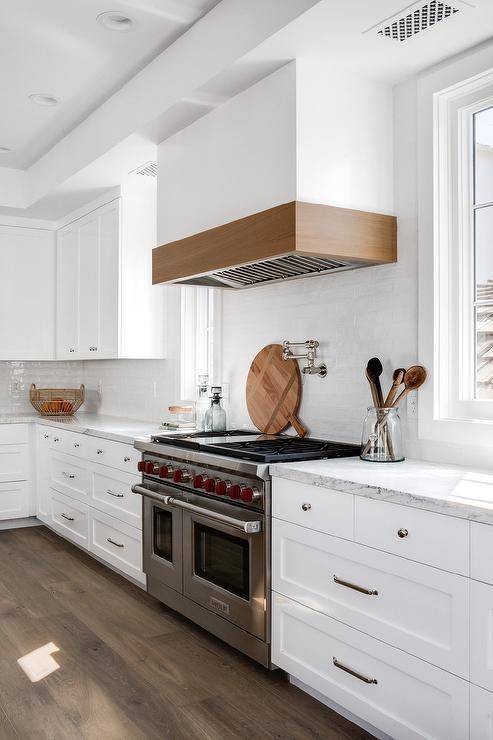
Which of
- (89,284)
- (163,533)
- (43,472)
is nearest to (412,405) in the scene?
(163,533)

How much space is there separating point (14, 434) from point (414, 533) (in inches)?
151

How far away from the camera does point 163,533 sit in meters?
3.29

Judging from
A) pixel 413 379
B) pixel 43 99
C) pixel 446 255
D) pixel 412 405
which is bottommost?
pixel 412 405

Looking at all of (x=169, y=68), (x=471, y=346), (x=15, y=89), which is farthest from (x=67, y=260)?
(x=471, y=346)

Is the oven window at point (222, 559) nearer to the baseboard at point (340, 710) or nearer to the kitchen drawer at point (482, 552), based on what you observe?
the baseboard at point (340, 710)

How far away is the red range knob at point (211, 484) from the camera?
281 centimetres

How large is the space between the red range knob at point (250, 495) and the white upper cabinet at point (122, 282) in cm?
212

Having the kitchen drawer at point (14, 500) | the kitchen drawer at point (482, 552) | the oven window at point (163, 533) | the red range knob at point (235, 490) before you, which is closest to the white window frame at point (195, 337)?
the oven window at point (163, 533)

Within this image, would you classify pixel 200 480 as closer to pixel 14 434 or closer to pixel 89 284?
pixel 89 284

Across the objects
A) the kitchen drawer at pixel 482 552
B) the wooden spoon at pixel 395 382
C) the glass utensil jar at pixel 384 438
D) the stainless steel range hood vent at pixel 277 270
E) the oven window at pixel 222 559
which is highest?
the stainless steel range hood vent at pixel 277 270

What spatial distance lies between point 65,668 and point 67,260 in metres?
3.39

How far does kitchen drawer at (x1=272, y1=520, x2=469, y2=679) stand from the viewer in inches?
72.8

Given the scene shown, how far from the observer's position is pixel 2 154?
15.6 ft

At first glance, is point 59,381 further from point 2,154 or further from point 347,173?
point 347,173
